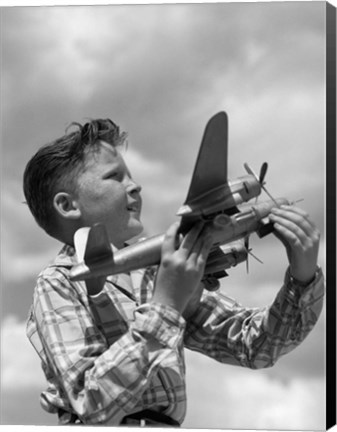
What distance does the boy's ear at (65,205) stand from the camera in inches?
90.6

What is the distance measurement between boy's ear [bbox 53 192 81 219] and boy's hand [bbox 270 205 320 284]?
1.86 ft

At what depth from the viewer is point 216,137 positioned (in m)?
1.98

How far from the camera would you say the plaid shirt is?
1.93 m

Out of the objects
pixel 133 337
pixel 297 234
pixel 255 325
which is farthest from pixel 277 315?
pixel 133 337

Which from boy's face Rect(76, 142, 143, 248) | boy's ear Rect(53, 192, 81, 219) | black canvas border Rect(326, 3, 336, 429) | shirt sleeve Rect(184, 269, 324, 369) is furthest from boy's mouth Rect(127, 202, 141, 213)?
black canvas border Rect(326, 3, 336, 429)

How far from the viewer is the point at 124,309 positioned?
2.21m

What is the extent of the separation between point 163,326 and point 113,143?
0.71 meters

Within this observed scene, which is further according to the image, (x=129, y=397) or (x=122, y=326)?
(x=122, y=326)

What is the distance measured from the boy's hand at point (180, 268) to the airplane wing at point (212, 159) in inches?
4.2

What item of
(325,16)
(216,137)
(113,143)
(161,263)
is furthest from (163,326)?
Result: (325,16)

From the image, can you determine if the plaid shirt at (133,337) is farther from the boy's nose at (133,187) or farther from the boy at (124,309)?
the boy's nose at (133,187)

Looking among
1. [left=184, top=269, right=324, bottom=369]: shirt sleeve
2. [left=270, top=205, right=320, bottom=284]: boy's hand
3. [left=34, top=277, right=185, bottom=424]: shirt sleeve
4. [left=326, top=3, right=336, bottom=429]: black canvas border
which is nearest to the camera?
[left=34, top=277, right=185, bottom=424]: shirt sleeve

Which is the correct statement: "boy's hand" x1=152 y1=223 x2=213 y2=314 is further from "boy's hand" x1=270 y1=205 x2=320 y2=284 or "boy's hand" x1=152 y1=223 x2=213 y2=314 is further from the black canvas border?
the black canvas border

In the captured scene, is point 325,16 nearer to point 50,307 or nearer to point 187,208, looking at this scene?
point 187,208
